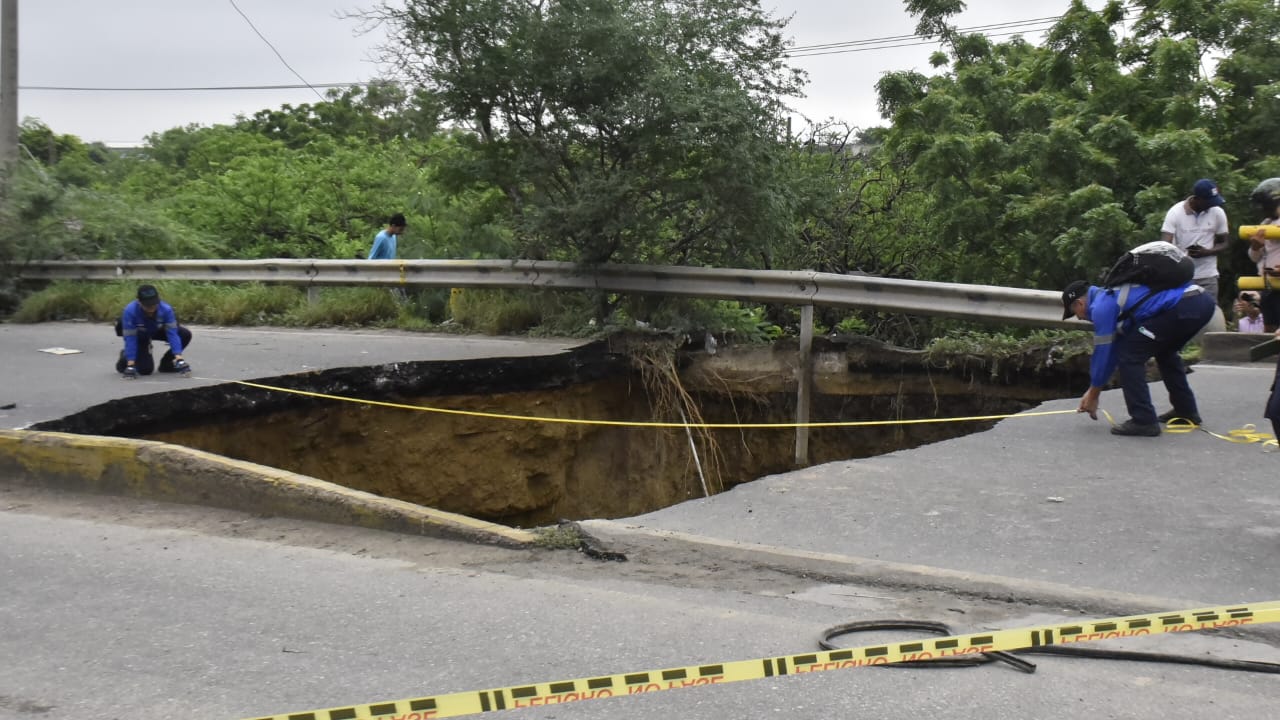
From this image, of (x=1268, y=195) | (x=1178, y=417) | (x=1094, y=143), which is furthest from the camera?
(x=1094, y=143)

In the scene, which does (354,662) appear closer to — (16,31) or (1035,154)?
(1035,154)

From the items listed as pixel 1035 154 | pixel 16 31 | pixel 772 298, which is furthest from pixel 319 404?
pixel 16 31

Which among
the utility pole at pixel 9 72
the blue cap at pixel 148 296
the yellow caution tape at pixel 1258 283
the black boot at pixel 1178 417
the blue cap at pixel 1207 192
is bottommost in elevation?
the black boot at pixel 1178 417

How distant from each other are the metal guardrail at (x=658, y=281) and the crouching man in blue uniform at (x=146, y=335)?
3.48 m

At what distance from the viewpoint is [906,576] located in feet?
15.6

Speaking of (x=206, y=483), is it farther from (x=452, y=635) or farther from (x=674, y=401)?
(x=674, y=401)

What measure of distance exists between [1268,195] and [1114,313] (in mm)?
1794

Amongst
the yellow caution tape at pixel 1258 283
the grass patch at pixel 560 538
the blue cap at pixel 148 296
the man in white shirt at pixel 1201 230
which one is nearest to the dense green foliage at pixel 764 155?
the man in white shirt at pixel 1201 230

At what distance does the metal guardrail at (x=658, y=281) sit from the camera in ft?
28.5

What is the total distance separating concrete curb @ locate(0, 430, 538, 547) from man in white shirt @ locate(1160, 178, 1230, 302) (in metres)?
6.59

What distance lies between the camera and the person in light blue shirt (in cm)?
1389

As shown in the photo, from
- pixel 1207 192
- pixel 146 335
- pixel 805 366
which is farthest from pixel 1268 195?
pixel 146 335

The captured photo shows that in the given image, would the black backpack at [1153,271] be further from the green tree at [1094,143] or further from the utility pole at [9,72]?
the utility pole at [9,72]

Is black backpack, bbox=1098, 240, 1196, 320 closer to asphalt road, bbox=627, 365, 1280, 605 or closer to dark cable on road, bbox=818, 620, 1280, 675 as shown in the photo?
asphalt road, bbox=627, 365, 1280, 605
